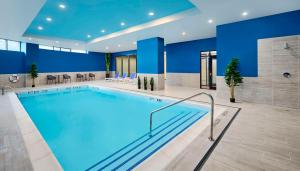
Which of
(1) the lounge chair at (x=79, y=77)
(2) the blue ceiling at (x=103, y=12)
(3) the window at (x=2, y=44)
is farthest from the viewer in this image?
(1) the lounge chair at (x=79, y=77)

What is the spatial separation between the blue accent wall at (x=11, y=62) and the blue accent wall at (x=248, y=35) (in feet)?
43.6

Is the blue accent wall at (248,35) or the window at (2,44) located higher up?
the window at (2,44)

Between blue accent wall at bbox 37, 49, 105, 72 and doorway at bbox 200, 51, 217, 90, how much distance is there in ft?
37.8

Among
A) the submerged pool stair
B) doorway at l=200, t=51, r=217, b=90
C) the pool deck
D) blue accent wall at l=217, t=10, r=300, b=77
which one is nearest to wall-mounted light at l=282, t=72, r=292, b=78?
blue accent wall at l=217, t=10, r=300, b=77

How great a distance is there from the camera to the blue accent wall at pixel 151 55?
29.8ft

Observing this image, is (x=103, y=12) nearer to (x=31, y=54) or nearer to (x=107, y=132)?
(x=107, y=132)

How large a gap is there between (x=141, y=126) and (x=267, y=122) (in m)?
3.30

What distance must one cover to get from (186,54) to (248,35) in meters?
4.99

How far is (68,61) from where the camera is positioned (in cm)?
1441

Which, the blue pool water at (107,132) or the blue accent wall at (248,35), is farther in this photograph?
the blue accent wall at (248,35)

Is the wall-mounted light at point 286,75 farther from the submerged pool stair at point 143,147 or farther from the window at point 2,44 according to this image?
the window at point 2,44

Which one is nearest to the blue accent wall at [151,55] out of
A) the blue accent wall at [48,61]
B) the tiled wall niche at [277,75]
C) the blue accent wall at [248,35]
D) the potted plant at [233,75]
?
the blue accent wall at [248,35]

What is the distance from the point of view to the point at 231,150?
2617 millimetres

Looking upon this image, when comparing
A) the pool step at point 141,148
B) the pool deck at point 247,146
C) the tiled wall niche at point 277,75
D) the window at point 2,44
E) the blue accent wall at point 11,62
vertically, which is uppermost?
the window at point 2,44
